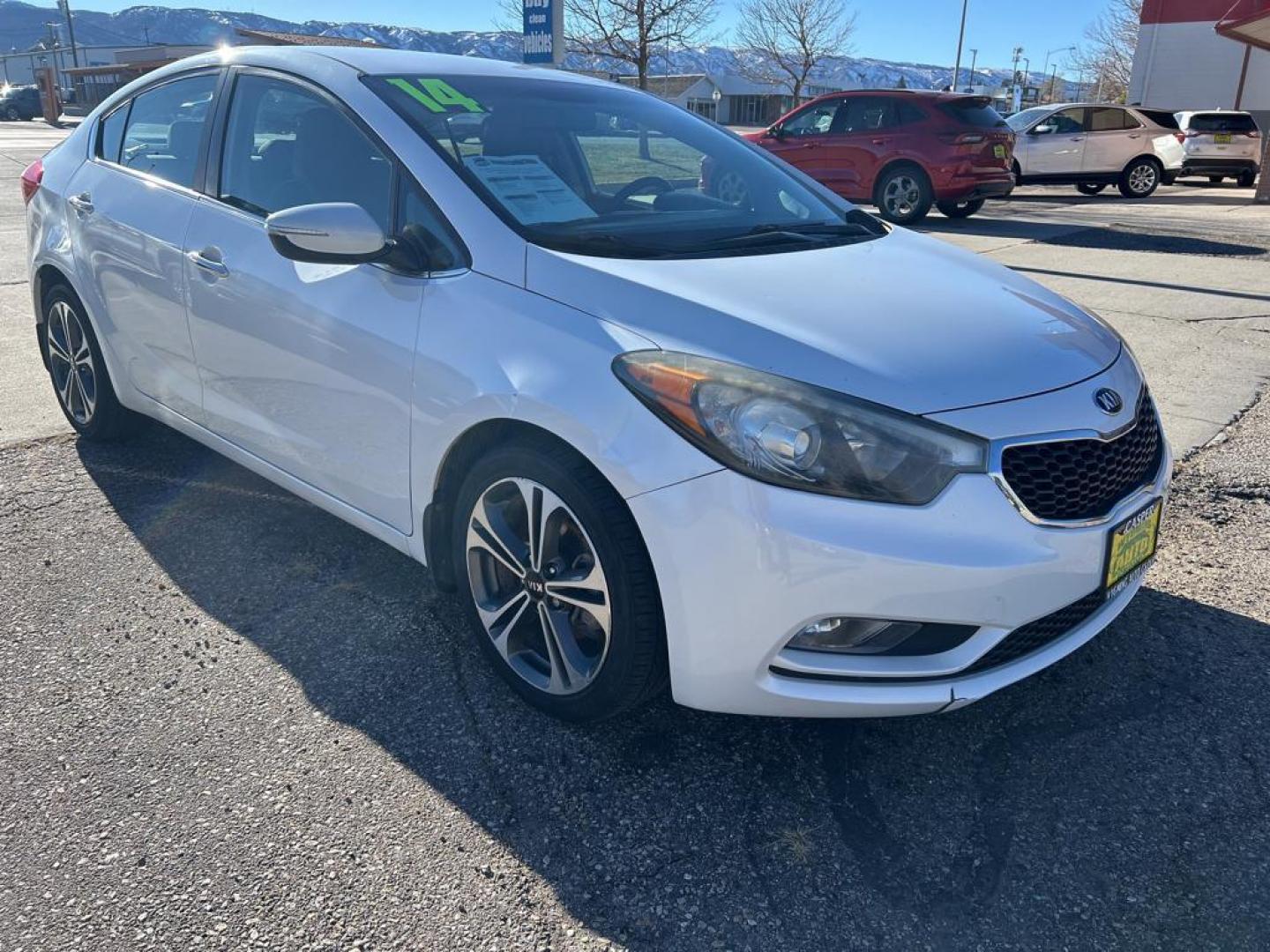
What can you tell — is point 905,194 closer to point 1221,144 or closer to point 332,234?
point 1221,144

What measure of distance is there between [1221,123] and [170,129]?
912 inches

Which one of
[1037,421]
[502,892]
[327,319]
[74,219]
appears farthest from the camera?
[74,219]

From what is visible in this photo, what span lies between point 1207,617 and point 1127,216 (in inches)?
539

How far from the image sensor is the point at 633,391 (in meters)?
2.14

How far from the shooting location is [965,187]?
13008 millimetres

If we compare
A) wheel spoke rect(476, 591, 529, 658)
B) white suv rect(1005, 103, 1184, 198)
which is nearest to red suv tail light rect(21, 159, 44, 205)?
wheel spoke rect(476, 591, 529, 658)

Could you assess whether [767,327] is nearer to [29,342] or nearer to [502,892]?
[502,892]

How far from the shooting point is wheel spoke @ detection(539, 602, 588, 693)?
2.46 metres

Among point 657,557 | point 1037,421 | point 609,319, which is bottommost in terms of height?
point 657,557

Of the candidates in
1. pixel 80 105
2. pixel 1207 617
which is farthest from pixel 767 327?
pixel 80 105

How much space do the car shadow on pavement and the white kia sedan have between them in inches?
9.5

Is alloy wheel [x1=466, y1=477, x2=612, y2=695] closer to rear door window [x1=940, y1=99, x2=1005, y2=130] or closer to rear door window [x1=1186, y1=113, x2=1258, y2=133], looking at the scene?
rear door window [x1=940, y1=99, x2=1005, y2=130]

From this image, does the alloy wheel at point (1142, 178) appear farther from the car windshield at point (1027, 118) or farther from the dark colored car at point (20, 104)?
the dark colored car at point (20, 104)

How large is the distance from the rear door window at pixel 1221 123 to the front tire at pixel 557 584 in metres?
23.4
